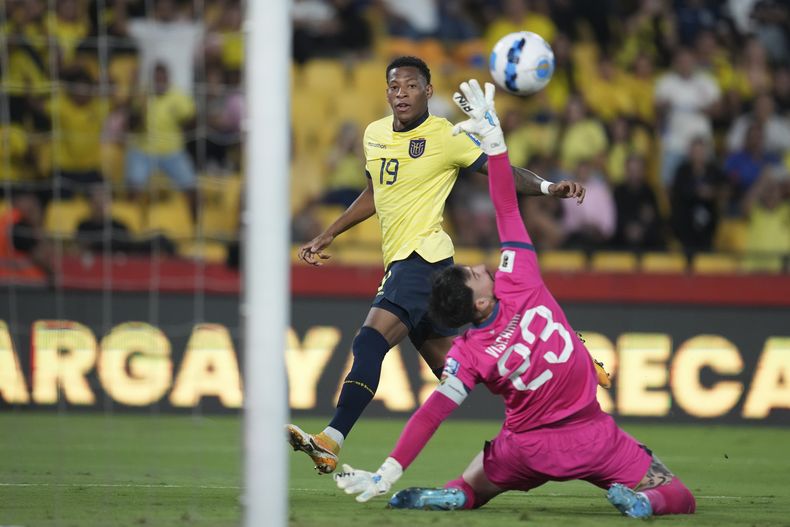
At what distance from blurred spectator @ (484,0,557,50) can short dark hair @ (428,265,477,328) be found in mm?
9458

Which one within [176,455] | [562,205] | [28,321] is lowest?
[176,455]

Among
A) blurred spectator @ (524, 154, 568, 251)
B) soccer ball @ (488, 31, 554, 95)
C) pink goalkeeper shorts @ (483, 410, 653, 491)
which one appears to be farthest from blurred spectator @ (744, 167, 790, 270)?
pink goalkeeper shorts @ (483, 410, 653, 491)

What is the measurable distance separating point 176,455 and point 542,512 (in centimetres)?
391

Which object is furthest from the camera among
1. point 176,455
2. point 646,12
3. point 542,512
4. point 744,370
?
point 646,12

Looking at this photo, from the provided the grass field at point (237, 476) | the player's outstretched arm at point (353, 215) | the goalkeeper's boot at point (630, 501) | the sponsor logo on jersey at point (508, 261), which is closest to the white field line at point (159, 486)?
the grass field at point (237, 476)

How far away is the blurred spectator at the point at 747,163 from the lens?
45.8 ft

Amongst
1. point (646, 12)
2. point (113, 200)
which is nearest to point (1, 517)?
point (113, 200)

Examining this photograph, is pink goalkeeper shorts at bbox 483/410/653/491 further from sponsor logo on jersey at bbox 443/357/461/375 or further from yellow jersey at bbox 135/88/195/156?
yellow jersey at bbox 135/88/195/156

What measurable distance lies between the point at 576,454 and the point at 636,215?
7.66 m

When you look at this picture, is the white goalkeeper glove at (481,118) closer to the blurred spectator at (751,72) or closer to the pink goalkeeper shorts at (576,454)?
the pink goalkeeper shorts at (576,454)

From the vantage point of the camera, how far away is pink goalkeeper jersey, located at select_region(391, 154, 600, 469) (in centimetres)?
579

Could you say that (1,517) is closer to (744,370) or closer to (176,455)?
(176,455)

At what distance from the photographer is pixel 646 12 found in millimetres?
15383

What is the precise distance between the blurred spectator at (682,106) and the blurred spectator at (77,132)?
6056mm
